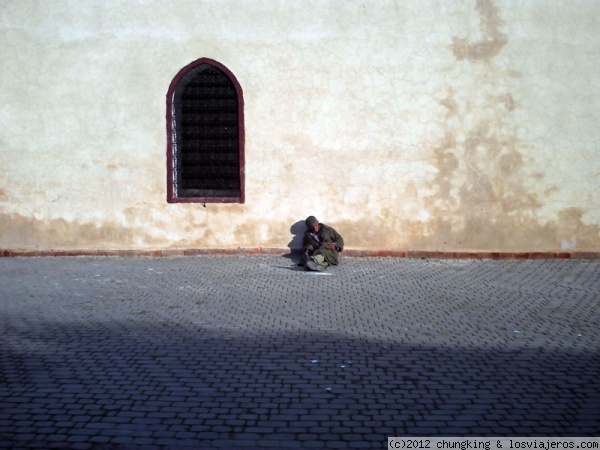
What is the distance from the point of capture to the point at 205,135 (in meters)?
11.6

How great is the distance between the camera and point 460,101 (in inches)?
432

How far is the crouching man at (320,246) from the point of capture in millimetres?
10070

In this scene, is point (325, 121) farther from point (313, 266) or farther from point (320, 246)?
point (313, 266)

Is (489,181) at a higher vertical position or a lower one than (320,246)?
higher

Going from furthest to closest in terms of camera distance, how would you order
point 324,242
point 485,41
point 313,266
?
point 485,41
point 324,242
point 313,266

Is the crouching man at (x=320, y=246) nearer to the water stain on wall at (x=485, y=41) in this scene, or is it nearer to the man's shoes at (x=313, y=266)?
the man's shoes at (x=313, y=266)

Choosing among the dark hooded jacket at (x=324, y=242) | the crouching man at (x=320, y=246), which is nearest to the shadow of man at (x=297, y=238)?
the crouching man at (x=320, y=246)

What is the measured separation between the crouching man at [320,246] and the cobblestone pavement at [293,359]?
0.53 metres

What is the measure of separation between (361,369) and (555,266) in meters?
6.41

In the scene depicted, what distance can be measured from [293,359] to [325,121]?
252 inches

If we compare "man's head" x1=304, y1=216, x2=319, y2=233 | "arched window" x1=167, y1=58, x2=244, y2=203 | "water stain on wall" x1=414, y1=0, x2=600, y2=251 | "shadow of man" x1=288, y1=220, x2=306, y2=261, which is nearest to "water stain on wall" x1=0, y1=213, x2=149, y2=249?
"arched window" x1=167, y1=58, x2=244, y2=203

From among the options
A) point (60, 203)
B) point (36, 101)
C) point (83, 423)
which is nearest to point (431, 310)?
point (83, 423)

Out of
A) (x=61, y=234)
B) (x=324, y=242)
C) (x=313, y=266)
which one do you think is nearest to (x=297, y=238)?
(x=324, y=242)

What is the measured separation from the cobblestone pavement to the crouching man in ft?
1.75
